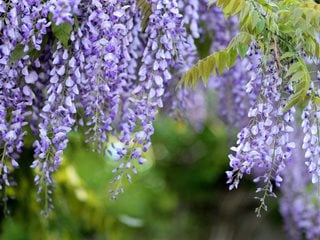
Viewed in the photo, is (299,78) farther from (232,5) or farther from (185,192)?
(185,192)

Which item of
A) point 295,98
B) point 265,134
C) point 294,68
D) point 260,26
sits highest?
point 260,26

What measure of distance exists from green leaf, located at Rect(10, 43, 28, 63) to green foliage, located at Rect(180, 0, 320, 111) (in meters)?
0.80

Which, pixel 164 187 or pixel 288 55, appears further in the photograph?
pixel 164 187

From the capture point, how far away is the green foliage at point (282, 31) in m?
2.54

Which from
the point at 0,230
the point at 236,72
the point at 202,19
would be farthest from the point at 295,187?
the point at 0,230

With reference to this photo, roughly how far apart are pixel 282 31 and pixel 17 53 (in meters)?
1.05

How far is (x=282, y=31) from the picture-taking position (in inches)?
103

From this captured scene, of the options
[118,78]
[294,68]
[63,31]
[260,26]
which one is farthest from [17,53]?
[294,68]

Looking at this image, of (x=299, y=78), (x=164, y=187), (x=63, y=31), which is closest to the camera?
(x=299, y=78)

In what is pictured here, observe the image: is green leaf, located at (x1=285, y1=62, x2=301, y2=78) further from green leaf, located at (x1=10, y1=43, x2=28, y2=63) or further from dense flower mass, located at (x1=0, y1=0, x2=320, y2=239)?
green leaf, located at (x1=10, y1=43, x2=28, y2=63)

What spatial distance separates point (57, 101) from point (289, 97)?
0.93 m

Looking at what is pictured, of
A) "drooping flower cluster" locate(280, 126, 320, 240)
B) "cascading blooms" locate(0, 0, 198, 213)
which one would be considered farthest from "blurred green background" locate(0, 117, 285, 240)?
"cascading blooms" locate(0, 0, 198, 213)

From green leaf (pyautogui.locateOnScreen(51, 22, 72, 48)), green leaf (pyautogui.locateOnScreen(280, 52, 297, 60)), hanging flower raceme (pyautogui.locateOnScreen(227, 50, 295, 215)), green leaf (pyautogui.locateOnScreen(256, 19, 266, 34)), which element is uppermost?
green leaf (pyautogui.locateOnScreen(256, 19, 266, 34))

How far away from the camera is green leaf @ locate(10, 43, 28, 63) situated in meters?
2.58
